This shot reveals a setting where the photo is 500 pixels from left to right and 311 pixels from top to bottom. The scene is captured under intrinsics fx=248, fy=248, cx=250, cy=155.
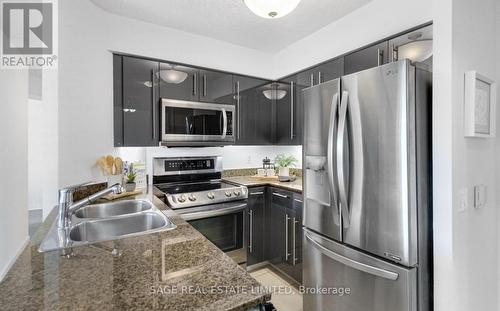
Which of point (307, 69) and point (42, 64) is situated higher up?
point (307, 69)

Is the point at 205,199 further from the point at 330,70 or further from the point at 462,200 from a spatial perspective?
the point at 462,200

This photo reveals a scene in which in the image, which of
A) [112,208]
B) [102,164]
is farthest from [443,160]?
[102,164]

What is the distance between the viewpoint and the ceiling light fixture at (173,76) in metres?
2.45

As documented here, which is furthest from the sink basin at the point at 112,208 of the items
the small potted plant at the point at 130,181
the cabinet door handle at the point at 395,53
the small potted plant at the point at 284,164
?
the cabinet door handle at the point at 395,53

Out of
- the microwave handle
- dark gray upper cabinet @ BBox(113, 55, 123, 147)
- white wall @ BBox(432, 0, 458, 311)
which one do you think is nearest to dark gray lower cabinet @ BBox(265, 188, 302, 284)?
the microwave handle

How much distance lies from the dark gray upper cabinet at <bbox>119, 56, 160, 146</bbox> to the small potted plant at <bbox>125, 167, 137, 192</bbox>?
0.87ft

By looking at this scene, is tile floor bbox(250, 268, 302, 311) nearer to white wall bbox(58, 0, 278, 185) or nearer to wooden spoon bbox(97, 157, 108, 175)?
wooden spoon bbox(97, 157, 108, 175)

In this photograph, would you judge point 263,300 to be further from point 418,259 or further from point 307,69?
point 307,69

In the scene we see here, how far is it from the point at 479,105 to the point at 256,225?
2.04 meters

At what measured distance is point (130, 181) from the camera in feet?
7.23

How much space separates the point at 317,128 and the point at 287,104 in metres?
1.28

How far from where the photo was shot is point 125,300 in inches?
26.8

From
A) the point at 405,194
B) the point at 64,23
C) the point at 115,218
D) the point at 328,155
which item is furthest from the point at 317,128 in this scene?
the point at 64,23
